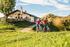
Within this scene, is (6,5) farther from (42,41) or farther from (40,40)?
(42,41)

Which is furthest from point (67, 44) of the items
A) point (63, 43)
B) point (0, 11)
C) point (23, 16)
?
point (23, 16)

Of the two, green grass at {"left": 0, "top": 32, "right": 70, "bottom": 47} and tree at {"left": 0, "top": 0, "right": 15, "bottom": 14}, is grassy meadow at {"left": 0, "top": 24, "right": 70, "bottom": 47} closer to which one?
green grass at {"left": 0, "top": 32, "right": 70, "bottom": 47}

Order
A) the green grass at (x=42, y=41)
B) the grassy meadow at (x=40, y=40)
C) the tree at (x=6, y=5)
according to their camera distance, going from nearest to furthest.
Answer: the green grass at (x=42, y=41) < the grassy meadow at (x=40, y=40) < the tree at (x=6, y=5)

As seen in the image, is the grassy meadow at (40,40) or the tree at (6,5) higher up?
the grassy meadow at (40,40)

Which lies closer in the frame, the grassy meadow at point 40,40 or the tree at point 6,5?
the grassy meadow at point 40,40

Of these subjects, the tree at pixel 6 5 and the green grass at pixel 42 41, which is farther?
the tree at pixel 6 5

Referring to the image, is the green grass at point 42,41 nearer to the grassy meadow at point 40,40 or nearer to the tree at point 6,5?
the grassy meadow at point 40,40

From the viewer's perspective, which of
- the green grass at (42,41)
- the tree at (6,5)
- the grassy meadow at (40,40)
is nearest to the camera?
the green grass at (42,41)

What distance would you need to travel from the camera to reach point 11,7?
101750mm

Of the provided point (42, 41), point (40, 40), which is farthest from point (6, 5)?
point (42, 41)

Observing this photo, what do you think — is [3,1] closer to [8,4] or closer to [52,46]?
[8,4]

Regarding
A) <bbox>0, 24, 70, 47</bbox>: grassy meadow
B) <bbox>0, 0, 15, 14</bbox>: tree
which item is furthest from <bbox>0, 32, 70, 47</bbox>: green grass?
<bbox>0, 0, 15, 14</bbox>: tree

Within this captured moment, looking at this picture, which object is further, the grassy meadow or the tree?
the tree

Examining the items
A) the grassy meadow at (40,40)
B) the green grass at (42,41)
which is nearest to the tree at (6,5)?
the grassy meadow at (40,40)
